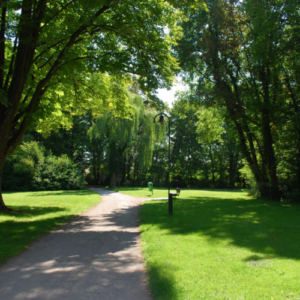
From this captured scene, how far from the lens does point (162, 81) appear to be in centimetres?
1088

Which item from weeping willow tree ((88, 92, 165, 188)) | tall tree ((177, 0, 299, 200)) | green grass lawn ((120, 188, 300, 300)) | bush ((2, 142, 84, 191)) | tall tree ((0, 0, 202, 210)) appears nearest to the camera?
green grass lawn ((120, 188, 300, 300))

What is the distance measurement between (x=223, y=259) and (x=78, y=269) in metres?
2.91

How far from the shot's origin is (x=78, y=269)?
496 cm

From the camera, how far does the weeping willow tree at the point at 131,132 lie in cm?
3061

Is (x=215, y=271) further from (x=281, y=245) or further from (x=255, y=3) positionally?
(x=255, y=3)

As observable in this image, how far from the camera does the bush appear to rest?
97.0ft

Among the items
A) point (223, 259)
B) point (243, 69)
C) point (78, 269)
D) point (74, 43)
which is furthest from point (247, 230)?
point (243, 69)

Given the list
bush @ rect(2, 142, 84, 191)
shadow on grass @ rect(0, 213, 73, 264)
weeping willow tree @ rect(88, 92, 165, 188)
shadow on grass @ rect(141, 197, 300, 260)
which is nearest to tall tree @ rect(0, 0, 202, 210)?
shadow on grass @ rect(0, 213, 73, 264)

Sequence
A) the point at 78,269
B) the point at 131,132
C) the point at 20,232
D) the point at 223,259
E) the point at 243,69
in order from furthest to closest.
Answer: the point at 131,132 → the point at 243,69 → the point at 20,232 → the point at 223,259 → the point at 78,269

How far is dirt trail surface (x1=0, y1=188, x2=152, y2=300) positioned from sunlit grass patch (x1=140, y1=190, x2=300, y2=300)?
38 centimetres

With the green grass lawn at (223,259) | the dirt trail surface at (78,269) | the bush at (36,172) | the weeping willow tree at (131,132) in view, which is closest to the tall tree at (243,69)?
the green grass lawn at (223,259)

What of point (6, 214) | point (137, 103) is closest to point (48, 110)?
point (6, 214)

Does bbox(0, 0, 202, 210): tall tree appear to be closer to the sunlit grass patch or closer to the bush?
the sunlit grass patch

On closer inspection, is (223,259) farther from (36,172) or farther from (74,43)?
(36,172)
